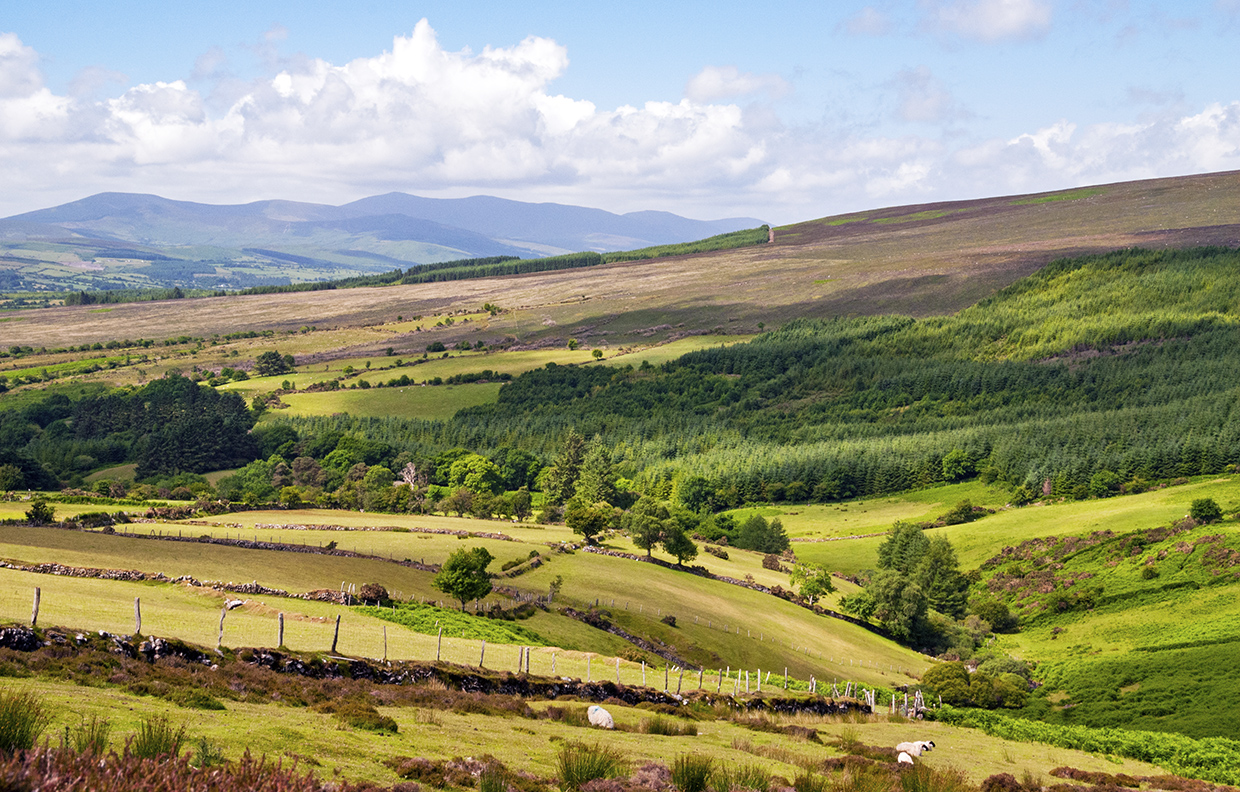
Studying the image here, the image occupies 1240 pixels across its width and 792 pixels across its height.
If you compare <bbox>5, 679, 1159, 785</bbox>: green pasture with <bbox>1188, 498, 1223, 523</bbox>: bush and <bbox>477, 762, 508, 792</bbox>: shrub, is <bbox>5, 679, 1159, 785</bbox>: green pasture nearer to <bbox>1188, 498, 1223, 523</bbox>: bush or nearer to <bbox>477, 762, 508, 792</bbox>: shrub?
<bbox>477, 762, 508, 792</bbox>: shrub

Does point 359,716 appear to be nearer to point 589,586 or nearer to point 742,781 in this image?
point 742,781

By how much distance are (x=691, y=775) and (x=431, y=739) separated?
730cm

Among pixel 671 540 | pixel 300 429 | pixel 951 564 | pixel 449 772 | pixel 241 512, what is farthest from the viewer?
pixel 300 429

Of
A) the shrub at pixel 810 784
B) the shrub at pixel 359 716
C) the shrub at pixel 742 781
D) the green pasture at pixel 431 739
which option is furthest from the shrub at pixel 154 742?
the shrub at pixel 810 784

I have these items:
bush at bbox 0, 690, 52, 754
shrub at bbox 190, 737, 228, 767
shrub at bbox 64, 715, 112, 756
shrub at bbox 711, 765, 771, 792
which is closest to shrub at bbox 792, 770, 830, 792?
shrub at bbox 711, 765, 771, 792

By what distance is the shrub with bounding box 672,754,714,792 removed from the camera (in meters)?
18.9

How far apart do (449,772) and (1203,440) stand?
550 feet

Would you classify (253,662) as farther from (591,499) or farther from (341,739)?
(591,499)

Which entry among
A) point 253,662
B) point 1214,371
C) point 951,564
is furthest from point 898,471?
point 253,662

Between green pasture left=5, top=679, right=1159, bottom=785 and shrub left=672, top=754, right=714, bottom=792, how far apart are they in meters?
2.73

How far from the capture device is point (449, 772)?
60.5 feet

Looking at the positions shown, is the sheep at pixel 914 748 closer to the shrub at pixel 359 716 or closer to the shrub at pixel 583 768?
the shrub at pixel 583 768

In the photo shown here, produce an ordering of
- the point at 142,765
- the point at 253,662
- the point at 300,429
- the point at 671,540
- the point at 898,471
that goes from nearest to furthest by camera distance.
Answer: the point at 142,765 → the point at 253,662 → the point at 671,540 → the point at 898,471 → the point at 300,429

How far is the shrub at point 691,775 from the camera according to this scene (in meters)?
18.9
